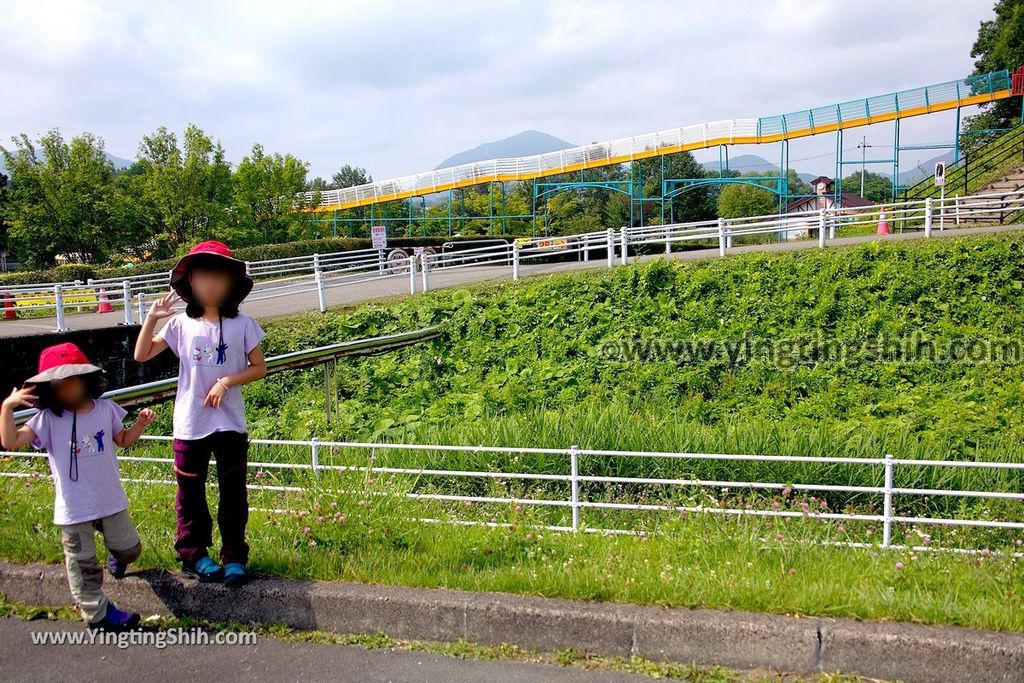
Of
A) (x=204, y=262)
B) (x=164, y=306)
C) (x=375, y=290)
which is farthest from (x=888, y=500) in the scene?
(x=375, y=290)

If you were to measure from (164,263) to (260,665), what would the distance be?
2635cm

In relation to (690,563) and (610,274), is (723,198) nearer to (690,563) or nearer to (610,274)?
(610,274)

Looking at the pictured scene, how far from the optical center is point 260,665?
322 cm

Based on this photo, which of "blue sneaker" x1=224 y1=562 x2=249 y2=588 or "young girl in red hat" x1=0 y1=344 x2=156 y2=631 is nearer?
"young girl in red hat" x1=0 y1=344 x2=156 y2=631

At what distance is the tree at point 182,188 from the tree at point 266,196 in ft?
4.72

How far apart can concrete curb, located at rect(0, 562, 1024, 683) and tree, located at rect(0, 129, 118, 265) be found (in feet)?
108

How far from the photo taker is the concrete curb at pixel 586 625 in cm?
299

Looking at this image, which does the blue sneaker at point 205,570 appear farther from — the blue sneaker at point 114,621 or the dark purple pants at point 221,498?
the blue sneaker at point 114,621

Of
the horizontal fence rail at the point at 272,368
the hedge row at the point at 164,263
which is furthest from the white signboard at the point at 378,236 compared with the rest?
the horizontal fence rail at the point at 272,368

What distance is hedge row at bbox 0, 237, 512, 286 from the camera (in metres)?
26.5

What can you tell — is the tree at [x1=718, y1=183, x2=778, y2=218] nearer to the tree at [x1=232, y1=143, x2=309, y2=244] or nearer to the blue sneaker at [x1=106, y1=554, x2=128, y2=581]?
the tree at [x1=232, y1=143, x2=309, y2=244]

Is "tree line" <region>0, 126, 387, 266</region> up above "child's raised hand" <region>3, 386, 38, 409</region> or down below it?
above

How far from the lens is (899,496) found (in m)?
6.93

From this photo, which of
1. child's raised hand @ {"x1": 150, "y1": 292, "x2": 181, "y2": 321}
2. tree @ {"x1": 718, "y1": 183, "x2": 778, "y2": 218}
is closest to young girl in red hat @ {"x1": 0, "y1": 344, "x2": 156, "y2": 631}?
child's raised hand @ {"x1": 150, "y1": 292, "x2": 181, "y2": 321}
